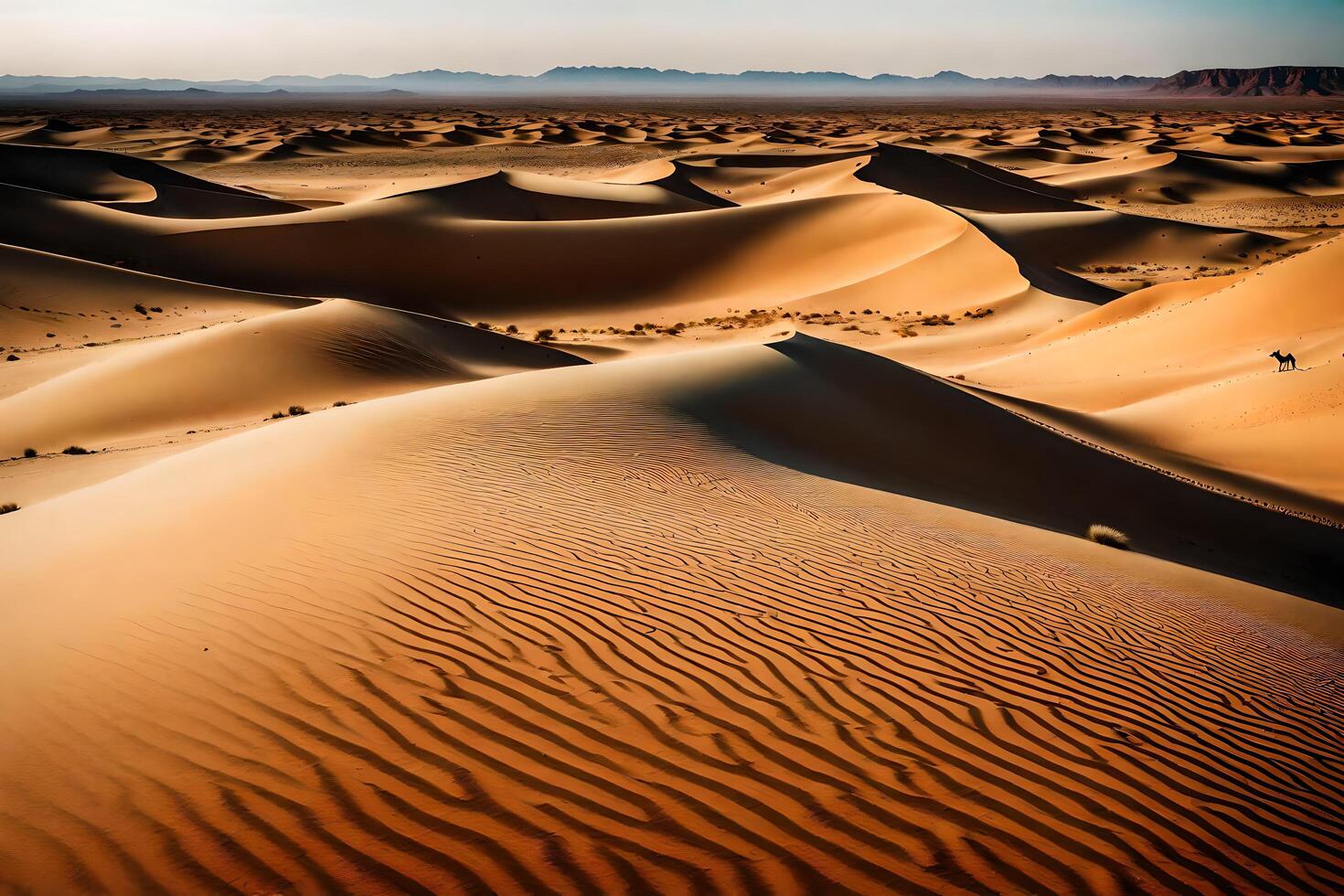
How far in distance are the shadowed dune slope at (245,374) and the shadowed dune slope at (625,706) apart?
26.7ft

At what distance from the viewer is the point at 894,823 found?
3.63m

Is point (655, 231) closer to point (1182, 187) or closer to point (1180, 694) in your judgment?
point (1180, 694)

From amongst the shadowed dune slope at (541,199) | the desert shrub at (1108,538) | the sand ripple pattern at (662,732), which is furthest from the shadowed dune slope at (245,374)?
the shadowed dune slope at (541,199)

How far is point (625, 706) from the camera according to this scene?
434 centimetres

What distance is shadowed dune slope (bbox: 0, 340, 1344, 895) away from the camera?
11.3ft

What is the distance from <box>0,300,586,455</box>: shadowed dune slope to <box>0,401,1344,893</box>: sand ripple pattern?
10291 mm

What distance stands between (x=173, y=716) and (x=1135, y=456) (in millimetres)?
14674

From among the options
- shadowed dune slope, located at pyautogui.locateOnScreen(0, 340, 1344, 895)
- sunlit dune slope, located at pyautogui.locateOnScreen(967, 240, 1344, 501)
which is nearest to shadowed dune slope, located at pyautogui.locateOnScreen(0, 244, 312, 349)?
shadowed dune slope, located at pyautogui.locateOnScreen(0, 340, 1344, 895)

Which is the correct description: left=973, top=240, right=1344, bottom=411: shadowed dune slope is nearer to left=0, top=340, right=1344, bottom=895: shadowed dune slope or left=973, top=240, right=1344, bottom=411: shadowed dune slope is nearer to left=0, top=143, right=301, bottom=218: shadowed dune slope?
left=0, top=340, right=1344, bottom=895: shadowed dune slope

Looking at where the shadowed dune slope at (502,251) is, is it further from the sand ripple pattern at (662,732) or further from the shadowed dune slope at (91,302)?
the sand ripple pattern at (662,732)

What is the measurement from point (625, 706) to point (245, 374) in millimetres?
14422

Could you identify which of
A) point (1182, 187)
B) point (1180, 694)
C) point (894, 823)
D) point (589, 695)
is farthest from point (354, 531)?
point (1182, 187)

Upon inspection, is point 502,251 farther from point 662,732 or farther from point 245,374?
point 662,732

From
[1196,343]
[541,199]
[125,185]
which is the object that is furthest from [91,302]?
[1196,343]
